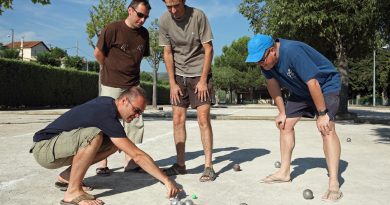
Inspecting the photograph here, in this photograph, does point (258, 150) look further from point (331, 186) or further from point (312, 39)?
point (312, 39)

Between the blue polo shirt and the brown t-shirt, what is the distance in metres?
1.78

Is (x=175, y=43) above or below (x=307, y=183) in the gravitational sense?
above

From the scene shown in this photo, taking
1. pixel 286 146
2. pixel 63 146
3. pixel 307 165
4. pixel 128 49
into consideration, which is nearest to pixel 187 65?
pixel 128 49

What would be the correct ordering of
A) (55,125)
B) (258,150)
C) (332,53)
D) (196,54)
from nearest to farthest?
(55,125) → (196,54) → (258,150) → (332,53)

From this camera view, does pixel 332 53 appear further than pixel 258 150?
Yes

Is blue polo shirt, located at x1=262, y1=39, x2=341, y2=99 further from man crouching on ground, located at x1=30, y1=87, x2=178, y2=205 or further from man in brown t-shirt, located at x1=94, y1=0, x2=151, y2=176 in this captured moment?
man in brown t-shirt, located at x1=94, y1=0, x2=151, y2=176

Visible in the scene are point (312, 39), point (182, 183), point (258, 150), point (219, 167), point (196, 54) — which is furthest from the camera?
point (312, 39)

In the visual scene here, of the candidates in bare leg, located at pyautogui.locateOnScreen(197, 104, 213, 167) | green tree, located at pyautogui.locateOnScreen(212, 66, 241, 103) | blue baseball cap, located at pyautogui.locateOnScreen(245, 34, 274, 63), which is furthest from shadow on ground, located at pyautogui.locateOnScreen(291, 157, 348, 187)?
green tree, located at pyautogui.locateOnScreen(212, 66, 241, 103)

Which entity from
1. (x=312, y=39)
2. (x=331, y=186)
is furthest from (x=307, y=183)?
(x=312, y=39)

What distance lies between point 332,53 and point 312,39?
3.36 metres

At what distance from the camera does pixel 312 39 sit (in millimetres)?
19141

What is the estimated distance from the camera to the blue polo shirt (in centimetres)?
397

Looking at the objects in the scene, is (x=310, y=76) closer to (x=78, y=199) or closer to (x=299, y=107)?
(x=299, y=107)

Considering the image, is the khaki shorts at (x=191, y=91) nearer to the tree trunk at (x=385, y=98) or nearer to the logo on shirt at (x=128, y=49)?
the logo on shirt at (x=128, y=49)
